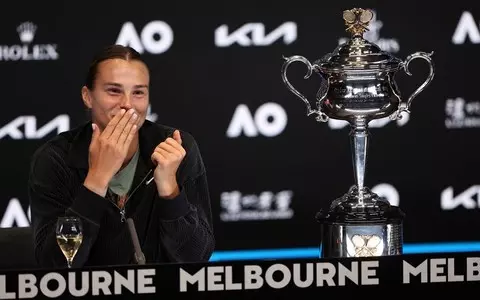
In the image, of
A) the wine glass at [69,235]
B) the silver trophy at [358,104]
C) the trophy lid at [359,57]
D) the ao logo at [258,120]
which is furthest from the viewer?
the ao logo at [258,120]

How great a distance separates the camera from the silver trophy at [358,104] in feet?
11.7

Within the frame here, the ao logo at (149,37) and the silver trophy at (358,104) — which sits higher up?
the ao logo at (149,37)

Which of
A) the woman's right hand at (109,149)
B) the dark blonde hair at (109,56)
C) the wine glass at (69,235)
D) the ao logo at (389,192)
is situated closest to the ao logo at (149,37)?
the ao logo at (389,192)

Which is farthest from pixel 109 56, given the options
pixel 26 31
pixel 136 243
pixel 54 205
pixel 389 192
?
pixel 389 192

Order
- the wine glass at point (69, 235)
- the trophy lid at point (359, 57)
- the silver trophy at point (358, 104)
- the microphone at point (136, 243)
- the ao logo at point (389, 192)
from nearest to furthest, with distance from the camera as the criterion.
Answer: the wine glass at point (69, 235)
the microphone at point (136, 243)
the silver trophy at point (358, 104)
the trophy lid at point (359, 57)
the ao logo at point (389, 192)

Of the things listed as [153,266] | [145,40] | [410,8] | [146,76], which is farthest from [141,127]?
[410,8]

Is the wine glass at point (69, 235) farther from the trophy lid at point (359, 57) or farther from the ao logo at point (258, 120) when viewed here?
the ao logo at point (258, 120)

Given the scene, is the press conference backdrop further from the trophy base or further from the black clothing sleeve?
the trophy base

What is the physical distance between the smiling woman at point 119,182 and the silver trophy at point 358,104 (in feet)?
1.35

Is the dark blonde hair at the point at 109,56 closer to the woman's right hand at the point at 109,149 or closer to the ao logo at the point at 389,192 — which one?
the woman's right hand at the point at 109,149

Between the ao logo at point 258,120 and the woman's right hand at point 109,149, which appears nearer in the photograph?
the woman's right hand at point 109,149

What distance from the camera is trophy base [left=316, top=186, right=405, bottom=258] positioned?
3518mm

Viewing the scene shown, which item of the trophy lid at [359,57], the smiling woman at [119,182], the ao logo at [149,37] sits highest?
the ao logo at [149,37]

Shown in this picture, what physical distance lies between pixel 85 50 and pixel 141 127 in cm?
178
